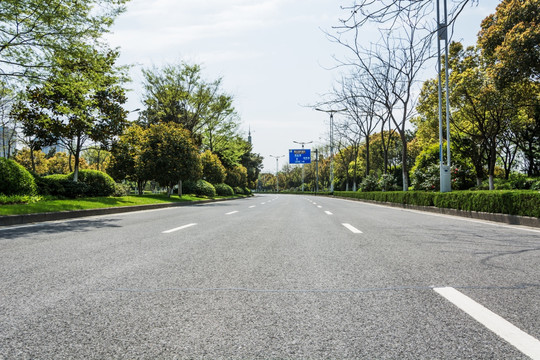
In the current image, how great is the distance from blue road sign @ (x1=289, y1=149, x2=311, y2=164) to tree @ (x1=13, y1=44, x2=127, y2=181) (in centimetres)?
4065

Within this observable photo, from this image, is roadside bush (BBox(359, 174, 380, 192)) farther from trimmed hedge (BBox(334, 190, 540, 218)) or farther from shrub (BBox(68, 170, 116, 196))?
shrub (BBox(68, 170, 116, 196))

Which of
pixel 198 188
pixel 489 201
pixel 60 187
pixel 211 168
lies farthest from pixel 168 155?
pixel 489 201

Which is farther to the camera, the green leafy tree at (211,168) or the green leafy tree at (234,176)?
the green leafy tree at (234,176)

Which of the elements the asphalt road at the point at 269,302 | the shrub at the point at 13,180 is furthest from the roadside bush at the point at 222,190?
the asphalt road at the point at 269,302

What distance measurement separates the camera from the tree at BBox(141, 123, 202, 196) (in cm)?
2742

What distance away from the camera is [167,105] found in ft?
126

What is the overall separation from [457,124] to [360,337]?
112 ft

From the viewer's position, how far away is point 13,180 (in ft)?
48.6

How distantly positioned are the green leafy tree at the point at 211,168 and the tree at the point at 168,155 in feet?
46.3

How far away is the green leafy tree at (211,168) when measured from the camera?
1698 inches

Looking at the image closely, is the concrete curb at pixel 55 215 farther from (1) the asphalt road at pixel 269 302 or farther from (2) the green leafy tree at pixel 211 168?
(2) the green leafy tree at pixel 211 168

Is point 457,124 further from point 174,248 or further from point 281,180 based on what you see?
point 281,180

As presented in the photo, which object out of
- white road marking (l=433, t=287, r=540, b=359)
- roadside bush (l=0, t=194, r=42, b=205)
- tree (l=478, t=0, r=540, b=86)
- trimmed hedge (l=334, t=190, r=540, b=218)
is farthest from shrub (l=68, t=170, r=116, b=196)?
white road marking (l=433, t=287, r=540, b=359)

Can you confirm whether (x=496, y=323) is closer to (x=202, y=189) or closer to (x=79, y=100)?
(x=79, y=100)
